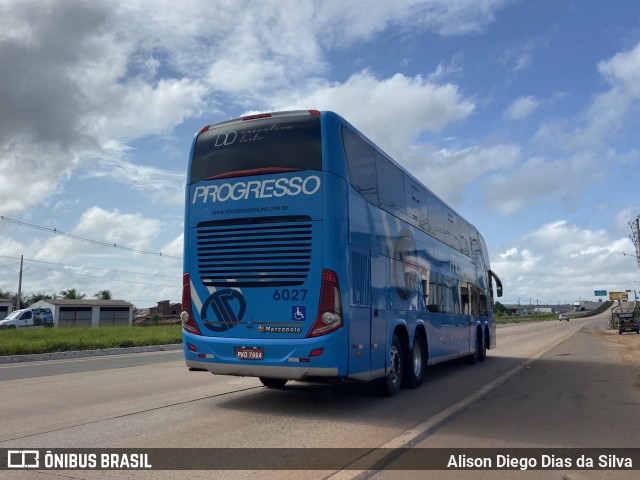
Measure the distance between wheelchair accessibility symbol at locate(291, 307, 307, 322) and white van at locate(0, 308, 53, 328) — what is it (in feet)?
139

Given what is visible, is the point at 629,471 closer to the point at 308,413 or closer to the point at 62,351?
the point at 308,413

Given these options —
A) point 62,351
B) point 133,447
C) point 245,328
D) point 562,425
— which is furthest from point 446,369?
point 62,351

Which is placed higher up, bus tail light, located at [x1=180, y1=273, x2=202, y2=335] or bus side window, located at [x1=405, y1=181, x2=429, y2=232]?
bus side window, located at [x1=405, y1=181, x2=429, y2=232]

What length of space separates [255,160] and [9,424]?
488cm

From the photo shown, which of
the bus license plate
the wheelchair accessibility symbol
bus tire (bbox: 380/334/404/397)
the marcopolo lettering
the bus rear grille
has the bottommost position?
bus tire (bbox: 380/334/404/397)

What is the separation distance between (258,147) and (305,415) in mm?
4048

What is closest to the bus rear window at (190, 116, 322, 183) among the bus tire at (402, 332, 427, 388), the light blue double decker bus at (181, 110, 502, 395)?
the light blue double decker bus at (181, 110, 502, 395)

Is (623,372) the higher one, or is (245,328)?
(245,328)

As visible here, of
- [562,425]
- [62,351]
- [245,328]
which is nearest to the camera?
[562,425]

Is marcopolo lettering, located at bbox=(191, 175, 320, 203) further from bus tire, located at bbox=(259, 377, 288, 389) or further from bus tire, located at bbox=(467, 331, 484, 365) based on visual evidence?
bus tire, located at bbox=(467, 331, 484, 365)

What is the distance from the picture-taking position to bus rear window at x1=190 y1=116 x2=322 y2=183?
8320 mm

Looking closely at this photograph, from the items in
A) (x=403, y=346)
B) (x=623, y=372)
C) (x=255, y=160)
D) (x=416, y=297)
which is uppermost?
(x=255, y=160)

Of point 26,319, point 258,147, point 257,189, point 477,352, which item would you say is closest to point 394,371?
point 257,189

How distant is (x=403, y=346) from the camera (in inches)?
412
